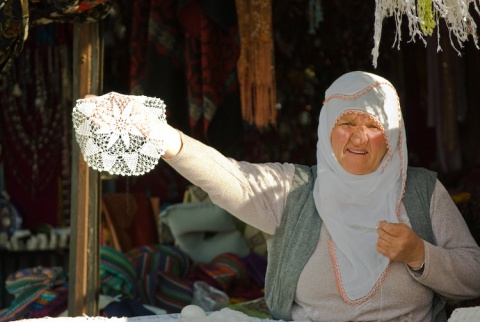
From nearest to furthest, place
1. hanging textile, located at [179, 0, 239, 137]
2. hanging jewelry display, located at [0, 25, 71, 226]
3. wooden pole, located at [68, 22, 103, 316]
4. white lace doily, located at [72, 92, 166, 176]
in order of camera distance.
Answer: white lace doily, located at [72, 92, 166, 176] < wooden pole, located at [68, 22, 103, 316] < hanging textile, located at [179, 0, 239, 137] < hanging jewelry display, located at [0, 25, 71, 226]

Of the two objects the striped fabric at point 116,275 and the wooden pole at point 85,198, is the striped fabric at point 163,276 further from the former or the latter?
the wooden pole at point 85,198

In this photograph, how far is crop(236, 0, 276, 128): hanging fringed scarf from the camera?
492 cm

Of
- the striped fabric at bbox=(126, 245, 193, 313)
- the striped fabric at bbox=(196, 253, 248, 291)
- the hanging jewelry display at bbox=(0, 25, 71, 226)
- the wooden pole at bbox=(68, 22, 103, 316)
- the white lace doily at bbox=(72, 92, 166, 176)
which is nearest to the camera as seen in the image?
the white lace doily at bbox=(72, 92, 166, 176)

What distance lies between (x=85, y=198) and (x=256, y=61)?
58.0 inches

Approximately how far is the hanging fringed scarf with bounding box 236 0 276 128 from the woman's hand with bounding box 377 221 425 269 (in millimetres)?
2183

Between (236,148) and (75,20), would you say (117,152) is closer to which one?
(75,20)

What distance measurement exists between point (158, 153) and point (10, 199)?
4.20 meters

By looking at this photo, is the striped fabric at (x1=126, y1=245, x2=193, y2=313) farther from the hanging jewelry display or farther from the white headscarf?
the white headscarf

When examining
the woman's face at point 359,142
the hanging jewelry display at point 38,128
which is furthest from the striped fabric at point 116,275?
the woman's face at point 359,142

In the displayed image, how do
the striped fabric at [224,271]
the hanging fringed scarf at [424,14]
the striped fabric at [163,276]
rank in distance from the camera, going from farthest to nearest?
the striped fabric at [224,271], the striped fabric at [163,276], the hanging fringed scarf at [424,14]

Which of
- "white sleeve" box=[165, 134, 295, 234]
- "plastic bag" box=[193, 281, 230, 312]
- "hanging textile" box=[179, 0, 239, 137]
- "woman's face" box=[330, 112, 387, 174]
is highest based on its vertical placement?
"hanging textile" box=[179, 0, 239, 137]

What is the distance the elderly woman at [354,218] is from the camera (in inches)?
119

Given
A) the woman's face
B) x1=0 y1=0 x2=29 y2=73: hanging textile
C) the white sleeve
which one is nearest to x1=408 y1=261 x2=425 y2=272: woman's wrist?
the woman's face

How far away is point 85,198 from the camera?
157 inches
